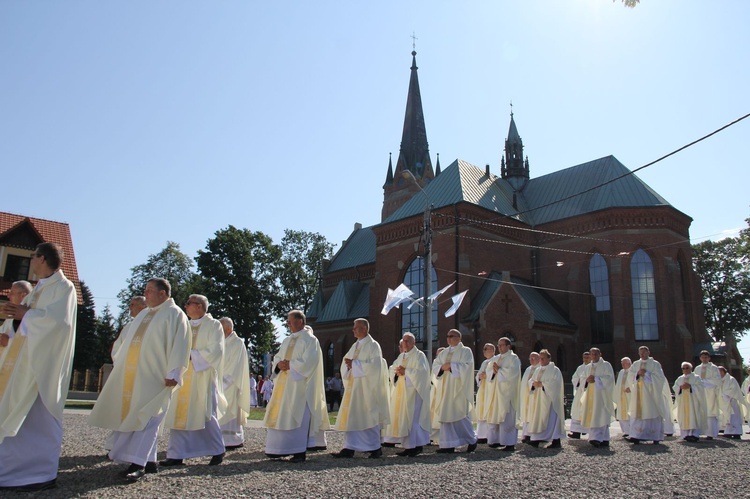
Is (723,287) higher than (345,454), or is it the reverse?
(723,287)

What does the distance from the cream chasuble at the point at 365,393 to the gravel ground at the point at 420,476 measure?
2.02ft

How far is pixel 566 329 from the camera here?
3372 centimetres

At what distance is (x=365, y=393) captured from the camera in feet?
34.7

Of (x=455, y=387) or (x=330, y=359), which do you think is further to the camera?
(x=330, y=359)

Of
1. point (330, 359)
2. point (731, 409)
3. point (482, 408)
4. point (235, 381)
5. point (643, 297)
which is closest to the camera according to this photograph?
point (235, 381)

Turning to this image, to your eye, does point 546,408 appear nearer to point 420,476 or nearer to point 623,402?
point 623,402

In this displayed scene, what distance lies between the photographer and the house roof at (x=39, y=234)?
29891 mm

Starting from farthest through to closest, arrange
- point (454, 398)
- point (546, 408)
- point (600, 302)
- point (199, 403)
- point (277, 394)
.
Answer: point (600, 302)
point (546, 408)
point (454, 398)
point (277, 394)
point (199, 403)

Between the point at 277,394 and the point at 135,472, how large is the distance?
3243 mm

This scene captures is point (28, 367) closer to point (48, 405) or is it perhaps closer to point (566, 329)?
point (48, 405)

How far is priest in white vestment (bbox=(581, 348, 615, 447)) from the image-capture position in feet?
44.7

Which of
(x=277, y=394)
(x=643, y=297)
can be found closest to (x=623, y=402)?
(x=277, y=394)

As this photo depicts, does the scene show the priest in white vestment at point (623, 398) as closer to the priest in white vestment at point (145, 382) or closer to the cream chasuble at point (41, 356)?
the priest in white vestment at point (145, 382)

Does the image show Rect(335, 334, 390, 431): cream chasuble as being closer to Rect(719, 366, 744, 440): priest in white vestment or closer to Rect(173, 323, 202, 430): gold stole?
Rect(173, 323, 202, 430): gold stole
